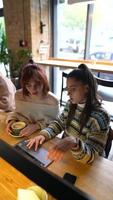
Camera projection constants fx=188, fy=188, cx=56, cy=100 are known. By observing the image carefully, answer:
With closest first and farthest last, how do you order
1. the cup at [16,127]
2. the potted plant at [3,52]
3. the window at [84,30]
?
the cup at [16,127] → the window at [84,30] → the potted plant at [3,52]

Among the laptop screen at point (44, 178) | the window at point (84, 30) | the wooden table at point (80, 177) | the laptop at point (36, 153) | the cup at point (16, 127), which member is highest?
the window at point (84, 30)

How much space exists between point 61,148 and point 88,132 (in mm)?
254

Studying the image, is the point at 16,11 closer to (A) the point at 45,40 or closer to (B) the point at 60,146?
(A) the point at 45,40

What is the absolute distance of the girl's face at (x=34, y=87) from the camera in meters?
1.46

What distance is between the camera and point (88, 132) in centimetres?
109

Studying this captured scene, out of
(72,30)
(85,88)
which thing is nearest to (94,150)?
(85,88)

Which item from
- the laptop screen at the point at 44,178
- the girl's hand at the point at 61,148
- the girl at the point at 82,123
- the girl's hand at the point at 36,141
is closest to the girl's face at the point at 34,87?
the girl at the point at 82,123

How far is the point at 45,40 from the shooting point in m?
4.07

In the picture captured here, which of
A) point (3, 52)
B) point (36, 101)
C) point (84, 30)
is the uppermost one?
point (84, 30)

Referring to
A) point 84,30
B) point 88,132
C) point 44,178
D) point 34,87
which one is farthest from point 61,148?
point 84,30

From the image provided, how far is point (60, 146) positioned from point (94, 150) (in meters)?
0.19

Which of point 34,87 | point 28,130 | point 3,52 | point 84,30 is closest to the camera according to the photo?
point 28,130

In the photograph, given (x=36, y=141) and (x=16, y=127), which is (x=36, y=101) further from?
(x=36, y=141)

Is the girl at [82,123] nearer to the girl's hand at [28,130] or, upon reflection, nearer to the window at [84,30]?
the girl's hand at [28,130]
